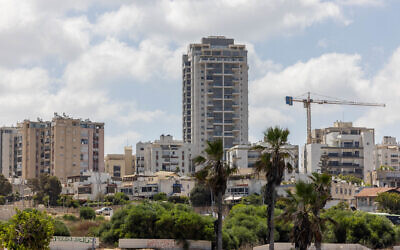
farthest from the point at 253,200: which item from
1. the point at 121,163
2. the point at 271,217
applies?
the point at 121,163

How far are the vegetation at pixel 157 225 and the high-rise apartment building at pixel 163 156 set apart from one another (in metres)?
123

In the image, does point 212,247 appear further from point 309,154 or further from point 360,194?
point 309,154

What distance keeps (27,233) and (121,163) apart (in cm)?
14830

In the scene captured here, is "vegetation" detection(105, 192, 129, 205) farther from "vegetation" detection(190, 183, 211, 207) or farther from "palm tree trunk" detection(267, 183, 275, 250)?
"palm tree trunk" detection(267, 183, 275, 250)

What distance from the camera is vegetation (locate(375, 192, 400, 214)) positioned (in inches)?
3398

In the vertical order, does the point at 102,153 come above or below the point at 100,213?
above

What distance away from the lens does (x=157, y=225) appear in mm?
54312

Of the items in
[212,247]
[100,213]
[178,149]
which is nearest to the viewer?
[212,247]

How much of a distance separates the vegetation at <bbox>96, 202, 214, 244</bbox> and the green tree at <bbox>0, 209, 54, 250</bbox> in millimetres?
11967

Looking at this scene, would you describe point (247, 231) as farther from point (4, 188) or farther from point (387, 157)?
point (387, 157)

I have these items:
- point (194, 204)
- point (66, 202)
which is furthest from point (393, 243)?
point (66, 202)

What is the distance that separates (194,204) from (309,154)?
64512mm

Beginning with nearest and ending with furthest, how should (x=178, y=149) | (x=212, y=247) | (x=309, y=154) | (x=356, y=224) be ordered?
(x=212, y=247), (x=356, y=224), (x=309, y=154), (x=178, y=149)

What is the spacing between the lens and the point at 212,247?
5278 centimetres
